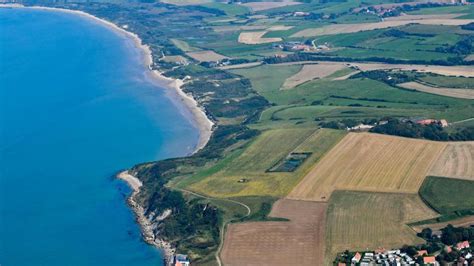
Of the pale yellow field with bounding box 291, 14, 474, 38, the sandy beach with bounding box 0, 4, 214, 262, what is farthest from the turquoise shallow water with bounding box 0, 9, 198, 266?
the pale yellow field with bounding box 291, 14, 474, 38

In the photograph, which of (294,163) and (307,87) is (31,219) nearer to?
(294,163)

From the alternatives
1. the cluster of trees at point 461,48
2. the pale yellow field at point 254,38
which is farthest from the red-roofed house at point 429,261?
the pale yellow field at point 254,38

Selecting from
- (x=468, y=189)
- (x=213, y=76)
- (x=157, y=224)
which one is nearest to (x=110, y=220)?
(x=157, y=224)

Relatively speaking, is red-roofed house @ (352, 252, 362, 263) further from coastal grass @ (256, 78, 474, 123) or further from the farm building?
coastal grass @ (256, 78, 474, 123)

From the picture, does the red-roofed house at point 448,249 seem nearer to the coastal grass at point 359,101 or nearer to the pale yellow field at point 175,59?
the coastal grass at point 359,101

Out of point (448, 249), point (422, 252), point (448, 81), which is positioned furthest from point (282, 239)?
point (448, 81)
